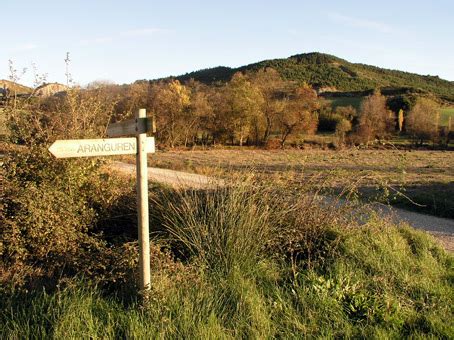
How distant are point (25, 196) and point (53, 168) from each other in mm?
776

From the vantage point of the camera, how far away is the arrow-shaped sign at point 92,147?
145 inches

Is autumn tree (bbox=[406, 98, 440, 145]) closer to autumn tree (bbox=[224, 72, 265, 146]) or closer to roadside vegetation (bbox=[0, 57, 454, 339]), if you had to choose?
autumn tree (bbox=[224, 72, 265, 146])

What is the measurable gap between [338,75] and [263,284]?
121740mm

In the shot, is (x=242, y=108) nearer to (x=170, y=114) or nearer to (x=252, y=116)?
(x=252, y=116)

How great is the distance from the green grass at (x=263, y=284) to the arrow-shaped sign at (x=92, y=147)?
1271mm

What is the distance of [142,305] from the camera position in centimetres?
397

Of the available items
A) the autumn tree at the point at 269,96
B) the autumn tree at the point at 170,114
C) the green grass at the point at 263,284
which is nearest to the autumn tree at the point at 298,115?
the autumn tree at the point at 269,96

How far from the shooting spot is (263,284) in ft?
15.5

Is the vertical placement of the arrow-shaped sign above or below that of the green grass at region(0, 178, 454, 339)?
above

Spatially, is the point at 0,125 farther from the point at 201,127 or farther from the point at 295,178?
the point at 201,127

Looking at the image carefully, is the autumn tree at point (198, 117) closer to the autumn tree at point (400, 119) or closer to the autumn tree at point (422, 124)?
the autumn tree at point (422, 124)

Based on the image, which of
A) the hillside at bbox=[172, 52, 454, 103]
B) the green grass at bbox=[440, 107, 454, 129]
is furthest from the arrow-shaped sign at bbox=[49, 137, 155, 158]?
the hillside at bbox=[172, 52, 454, 103]

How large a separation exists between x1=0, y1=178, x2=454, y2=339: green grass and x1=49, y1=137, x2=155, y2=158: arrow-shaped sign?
127cm

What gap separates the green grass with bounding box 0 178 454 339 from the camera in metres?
3.73
